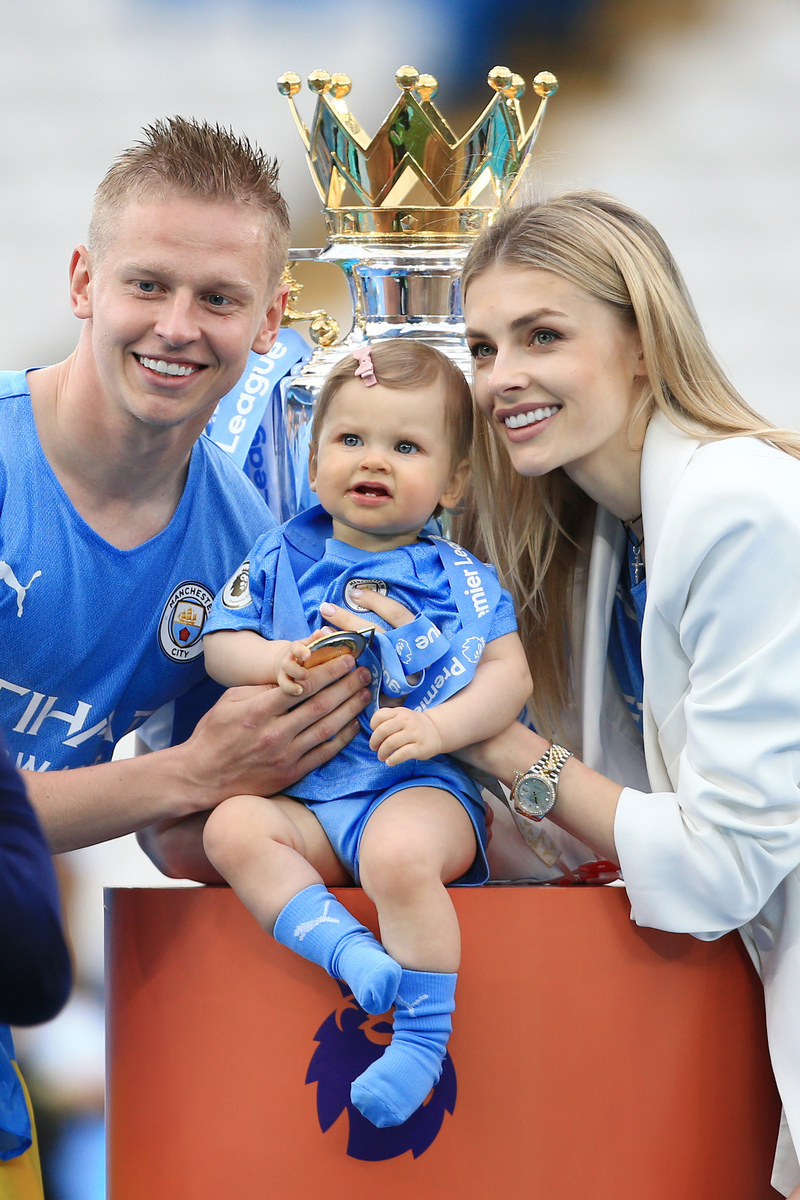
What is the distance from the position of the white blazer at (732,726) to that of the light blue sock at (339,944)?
0.98 ft

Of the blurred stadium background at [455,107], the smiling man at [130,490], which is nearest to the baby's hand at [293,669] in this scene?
the smiling man at [130,490]

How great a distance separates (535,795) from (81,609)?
0.65 meters

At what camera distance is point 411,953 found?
118 centimetres

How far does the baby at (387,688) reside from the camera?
3.87 ft

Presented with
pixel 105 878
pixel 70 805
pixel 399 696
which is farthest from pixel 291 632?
pixel 105 878

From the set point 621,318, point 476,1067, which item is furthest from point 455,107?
point 476,1067

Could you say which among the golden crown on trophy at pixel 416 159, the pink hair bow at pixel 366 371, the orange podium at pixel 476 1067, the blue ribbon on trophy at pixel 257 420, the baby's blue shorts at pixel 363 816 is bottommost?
the orange podium at pixel 476 1067

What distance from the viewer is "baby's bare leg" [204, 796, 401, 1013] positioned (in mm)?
1134

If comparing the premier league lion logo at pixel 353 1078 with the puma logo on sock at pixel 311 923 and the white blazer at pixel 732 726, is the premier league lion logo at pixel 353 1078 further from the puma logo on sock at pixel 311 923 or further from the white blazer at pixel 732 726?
the white blazer at pixel 732 726

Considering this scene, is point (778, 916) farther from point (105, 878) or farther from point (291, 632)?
point (105, 878)

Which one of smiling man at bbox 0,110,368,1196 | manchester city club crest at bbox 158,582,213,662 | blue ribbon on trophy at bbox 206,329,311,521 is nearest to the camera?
smiling man at bbox 0,110,368,1196

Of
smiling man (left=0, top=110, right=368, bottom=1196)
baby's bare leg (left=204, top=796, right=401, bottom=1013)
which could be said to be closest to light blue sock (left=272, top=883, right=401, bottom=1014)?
baby's bare leg (left=204, top=796, right=401, bottom=1013)

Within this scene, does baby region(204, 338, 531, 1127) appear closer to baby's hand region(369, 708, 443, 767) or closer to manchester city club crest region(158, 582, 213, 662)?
baby's hand region(369, 708, 443, 767)

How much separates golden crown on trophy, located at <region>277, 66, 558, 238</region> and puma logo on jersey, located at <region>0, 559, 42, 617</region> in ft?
2.66
